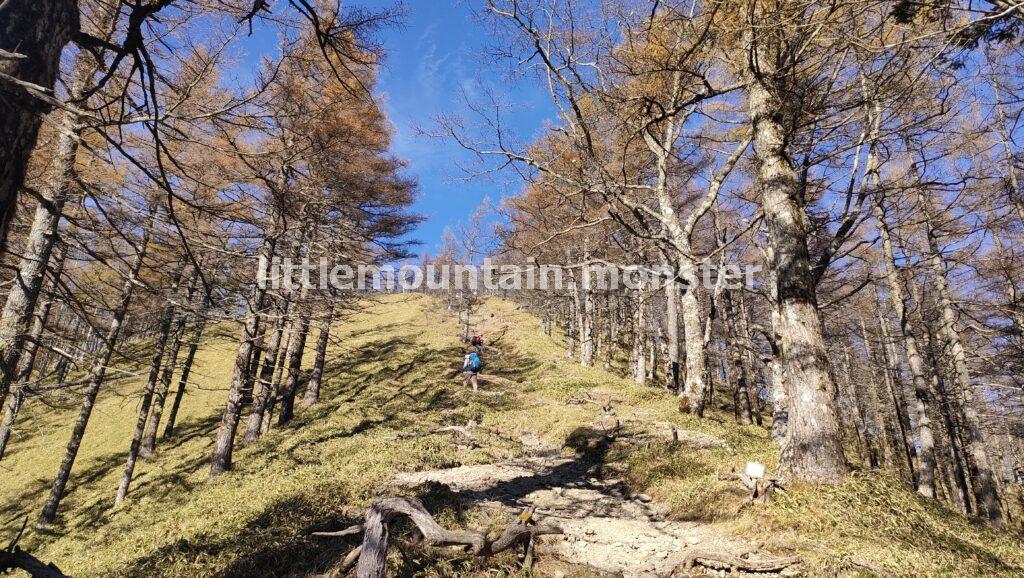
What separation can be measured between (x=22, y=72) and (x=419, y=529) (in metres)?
4.37

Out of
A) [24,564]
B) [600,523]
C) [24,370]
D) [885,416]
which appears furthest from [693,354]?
[885,416]

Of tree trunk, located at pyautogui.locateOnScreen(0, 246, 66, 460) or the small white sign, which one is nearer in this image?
tree trunk, located at pyautogui.locateOnScreen(0, 246, 66, 460)

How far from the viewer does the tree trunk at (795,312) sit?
15.9ft

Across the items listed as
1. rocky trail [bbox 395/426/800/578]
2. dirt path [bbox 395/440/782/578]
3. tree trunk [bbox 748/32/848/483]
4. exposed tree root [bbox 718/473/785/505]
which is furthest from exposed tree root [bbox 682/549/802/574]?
tree trunk [bbox 748/32/848/483]

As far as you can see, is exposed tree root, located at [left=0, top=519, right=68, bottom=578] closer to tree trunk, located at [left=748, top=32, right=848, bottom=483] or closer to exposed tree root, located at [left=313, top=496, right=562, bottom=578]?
exposed tree root, located at [left=313, top=496, right=562, bottom=578]

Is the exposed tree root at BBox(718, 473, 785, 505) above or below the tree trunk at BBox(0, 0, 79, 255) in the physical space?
below

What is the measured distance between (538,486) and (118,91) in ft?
25.3

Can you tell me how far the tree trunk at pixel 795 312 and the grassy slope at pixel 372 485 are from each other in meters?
0.38

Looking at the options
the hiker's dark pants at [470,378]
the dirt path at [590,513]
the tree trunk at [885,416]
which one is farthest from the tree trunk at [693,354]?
the tree trunk at [885,416]

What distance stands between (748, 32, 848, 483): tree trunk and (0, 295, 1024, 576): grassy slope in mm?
385

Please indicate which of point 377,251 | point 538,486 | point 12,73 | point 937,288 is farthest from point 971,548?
point 377,251

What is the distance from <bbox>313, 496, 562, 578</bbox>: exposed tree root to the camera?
3619 millimetres

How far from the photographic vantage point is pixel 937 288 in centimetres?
1234

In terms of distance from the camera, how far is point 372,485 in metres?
7.32
